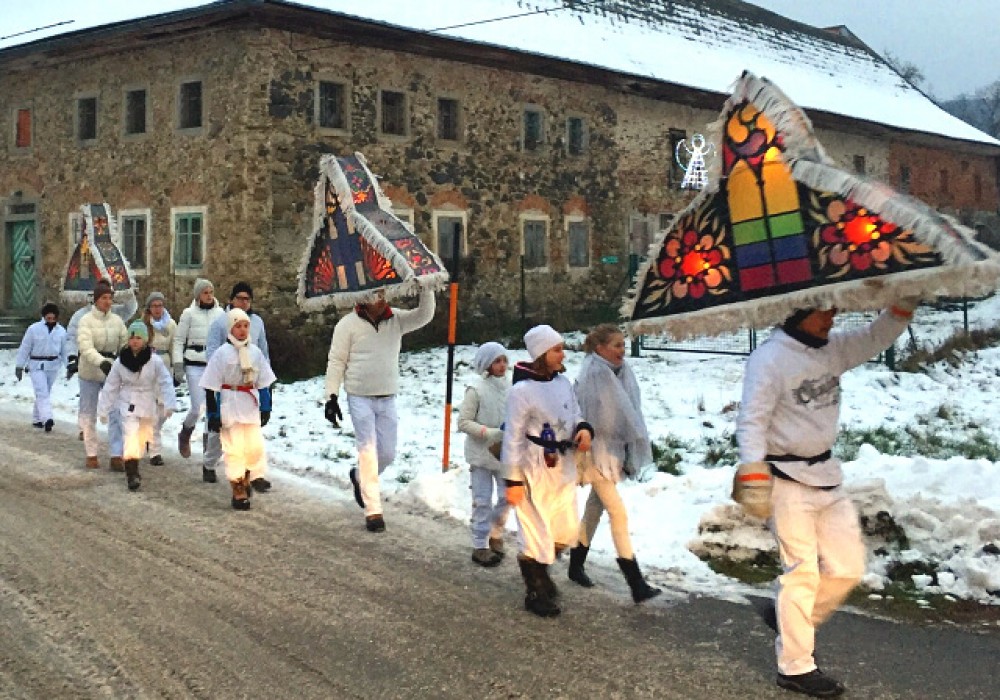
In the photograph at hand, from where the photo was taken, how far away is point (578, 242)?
25.5 meters

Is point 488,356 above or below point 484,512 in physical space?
above

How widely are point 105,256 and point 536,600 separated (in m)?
8.97

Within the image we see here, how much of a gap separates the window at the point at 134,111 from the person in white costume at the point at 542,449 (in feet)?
57.3

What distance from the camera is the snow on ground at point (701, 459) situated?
672cm

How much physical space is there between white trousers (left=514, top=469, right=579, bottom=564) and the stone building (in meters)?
14.3

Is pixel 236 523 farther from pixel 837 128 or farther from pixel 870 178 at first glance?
pixel 837 128

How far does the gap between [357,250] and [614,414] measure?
2898 millimetres

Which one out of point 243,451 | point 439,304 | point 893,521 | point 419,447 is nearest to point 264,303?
point 439,304

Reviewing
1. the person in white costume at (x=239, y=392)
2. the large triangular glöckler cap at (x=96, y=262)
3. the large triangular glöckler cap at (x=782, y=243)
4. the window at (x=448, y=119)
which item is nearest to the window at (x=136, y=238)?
the window at (x=448, y=119)

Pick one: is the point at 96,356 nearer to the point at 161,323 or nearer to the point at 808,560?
the point at 161,323

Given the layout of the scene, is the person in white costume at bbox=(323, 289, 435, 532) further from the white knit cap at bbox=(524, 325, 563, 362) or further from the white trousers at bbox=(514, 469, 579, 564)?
the white trousers at bbox=(514, 469, 579, 564)

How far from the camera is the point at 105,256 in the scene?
12.9 meters

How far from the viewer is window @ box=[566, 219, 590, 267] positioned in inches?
996

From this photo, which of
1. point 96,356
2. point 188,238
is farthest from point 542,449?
point 188,238
